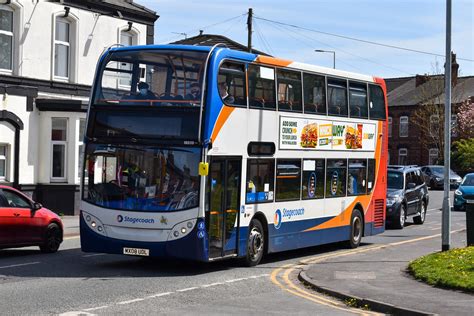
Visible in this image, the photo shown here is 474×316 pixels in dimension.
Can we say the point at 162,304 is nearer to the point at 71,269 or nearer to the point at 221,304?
the point at 221,304

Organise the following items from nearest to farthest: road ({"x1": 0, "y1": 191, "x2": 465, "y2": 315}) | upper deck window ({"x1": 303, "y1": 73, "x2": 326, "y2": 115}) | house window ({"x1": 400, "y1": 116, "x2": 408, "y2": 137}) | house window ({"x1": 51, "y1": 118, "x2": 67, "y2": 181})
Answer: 1. road ({"x1": 0, "y1": 191, "x2": 465, "y2": 315})
2. upper deck window ({"x1": 303, "y1": 73, "x2": 326, "y2": 115})
3. house window ({"x1": 51, "y1": 118, "x2": 67, "y2": 181})
4. house window ({"x1": 400, "y1": 116, "x2": 408, "y2": 137})

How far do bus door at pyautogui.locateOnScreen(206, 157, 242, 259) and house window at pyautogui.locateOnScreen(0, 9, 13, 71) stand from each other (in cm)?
1489

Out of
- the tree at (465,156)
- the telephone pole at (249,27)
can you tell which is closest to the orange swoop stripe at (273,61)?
the telephone pole at (249,27)

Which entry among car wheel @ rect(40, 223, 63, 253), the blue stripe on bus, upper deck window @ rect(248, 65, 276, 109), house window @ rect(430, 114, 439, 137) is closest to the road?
car wheel @ rect(40, 223, 63, 253)

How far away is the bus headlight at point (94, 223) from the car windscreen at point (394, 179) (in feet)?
50.2

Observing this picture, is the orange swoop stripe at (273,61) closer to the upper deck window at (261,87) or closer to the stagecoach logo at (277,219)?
the upper deck window at (261,87)

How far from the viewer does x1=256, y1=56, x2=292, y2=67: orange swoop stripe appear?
55.4ft

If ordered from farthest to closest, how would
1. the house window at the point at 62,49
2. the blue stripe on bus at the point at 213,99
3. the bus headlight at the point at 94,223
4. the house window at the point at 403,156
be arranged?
the house window at the point at 403,156
the house window at the point at 62,49
the bus headlight at the point at 94,223
the blue stripe on bus at the point at 213,99

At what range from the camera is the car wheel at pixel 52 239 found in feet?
60.9

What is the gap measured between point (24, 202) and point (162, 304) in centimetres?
742

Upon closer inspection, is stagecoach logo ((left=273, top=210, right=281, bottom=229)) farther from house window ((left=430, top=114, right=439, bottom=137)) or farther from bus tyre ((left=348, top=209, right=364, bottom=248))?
house window ((left=430, top=114, right=439, bottom=137))

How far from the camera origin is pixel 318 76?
746 inches

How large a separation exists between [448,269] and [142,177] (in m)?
5.61

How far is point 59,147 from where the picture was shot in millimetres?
30094
